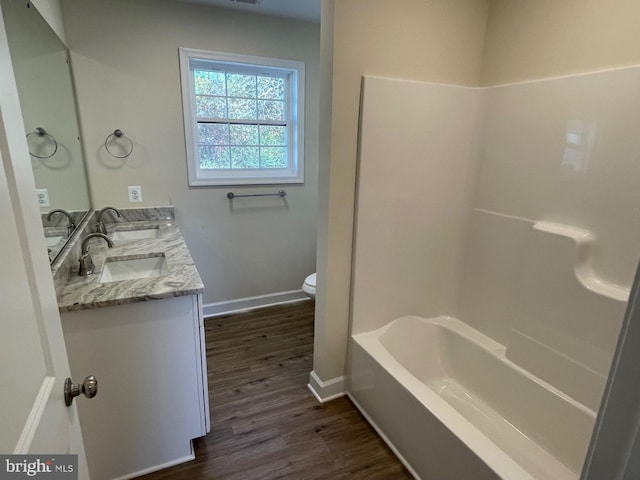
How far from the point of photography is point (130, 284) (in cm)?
146

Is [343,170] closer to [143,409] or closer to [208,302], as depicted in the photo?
[143,409]

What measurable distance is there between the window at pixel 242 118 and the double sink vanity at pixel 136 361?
133 centimetres

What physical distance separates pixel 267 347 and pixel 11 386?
2.14 m

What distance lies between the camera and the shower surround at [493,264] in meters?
1.42

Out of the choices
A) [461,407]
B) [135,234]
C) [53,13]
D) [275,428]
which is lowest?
[275,428]

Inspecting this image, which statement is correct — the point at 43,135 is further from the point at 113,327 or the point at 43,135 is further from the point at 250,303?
the point at 250,303

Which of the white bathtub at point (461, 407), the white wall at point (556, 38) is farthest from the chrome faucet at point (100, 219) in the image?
the white wall at point (556, 38)

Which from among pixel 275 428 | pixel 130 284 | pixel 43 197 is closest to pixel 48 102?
pixel 43 197

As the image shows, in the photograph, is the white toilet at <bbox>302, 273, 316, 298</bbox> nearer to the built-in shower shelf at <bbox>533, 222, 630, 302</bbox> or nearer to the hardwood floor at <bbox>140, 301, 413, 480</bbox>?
the hardwood floor at <bbox>140, 301, 413, 480</bbox>

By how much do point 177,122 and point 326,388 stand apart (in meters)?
2.13

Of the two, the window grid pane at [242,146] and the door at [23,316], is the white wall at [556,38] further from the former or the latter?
the door at [23,316]

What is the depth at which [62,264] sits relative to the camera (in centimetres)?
143

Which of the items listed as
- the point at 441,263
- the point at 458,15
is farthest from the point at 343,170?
the point at 458,15

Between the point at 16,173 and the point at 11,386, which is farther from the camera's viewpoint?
the point at 16,173
